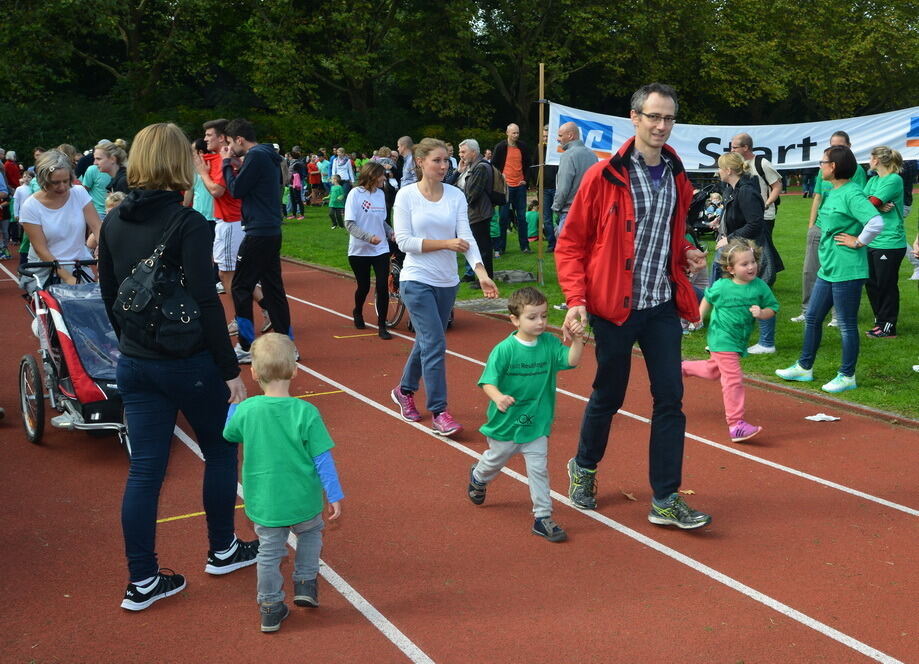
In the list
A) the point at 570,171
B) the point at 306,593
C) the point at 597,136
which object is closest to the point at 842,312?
the point at 570,171

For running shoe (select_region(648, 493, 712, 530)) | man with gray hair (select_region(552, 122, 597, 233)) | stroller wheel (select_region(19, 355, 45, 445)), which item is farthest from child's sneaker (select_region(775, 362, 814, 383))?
stroller wheel (select_region(19, 355, 45, 445))

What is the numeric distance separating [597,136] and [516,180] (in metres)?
3.13

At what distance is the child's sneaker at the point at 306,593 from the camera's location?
14.7 ft

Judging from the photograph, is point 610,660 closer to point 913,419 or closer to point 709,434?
point 709,434

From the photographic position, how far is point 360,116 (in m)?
43.7

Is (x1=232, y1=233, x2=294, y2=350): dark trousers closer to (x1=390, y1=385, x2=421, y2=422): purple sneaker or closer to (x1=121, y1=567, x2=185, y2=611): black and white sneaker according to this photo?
(x1=390, y1=385, x2=421, y2=422): purple sneaker

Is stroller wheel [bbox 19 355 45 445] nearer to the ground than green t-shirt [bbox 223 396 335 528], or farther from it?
nearer to the ground

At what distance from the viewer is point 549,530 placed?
17.4 ft

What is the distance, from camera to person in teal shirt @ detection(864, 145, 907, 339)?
9.14 m

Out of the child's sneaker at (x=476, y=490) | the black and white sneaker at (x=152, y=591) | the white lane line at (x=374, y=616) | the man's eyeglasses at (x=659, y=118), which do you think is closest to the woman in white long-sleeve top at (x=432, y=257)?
the child's sneaker at (x=476, y=490)

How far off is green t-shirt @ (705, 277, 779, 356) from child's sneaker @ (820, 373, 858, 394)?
4.20ft

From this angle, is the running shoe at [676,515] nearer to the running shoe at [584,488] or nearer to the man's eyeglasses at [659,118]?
the running shoe at [584,488]

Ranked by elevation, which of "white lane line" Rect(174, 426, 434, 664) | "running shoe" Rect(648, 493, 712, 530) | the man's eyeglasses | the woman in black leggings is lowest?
"white lane line" Rect(174, 426, 434, 664)

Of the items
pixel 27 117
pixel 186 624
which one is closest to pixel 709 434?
pixel 186 624
